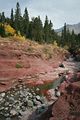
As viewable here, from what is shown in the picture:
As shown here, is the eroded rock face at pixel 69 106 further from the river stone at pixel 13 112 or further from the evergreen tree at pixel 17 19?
the evergreen tree at pixel 17 19

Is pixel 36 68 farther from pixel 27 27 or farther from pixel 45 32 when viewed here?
pixel 45 32

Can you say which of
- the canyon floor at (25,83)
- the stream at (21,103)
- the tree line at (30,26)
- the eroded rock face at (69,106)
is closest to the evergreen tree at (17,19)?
the tree line at (30,26)

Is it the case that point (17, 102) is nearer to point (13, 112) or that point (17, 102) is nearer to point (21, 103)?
point (21, 103)

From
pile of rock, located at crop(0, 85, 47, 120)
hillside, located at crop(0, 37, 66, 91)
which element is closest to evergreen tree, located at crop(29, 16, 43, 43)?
hillside, located at crop(0, 37, 66, 91)

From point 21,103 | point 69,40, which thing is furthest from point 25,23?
point 21,103

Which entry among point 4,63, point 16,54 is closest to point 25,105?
point 4,63

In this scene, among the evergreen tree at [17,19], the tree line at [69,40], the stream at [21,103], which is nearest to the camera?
the stream at [21,103]

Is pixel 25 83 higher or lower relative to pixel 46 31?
lower

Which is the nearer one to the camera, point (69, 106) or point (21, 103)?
point (69, 106)

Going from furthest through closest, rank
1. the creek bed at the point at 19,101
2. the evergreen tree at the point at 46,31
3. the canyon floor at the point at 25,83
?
the evergreen tree at the point at 46,31 → the canyon floor at the point at 25,83 → the creek bed at the point at 19,101

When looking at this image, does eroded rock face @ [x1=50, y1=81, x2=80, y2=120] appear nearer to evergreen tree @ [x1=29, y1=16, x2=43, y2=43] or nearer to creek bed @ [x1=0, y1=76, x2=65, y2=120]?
creek bed @ [x1=0, y1=76, x2=65, y2=120]

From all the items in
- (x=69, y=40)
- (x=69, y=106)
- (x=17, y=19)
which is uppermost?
(x=17, y=19)

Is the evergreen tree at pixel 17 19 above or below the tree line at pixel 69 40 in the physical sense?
above

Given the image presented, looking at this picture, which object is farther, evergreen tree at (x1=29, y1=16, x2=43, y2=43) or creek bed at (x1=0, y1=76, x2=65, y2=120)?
evergreen tree at (x1=29, y1=16, x2=43, y2=43)
